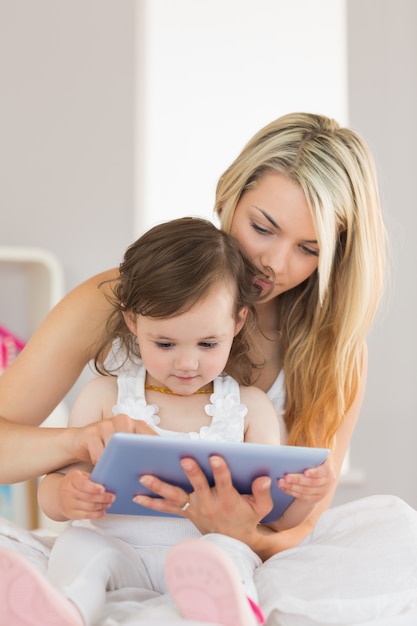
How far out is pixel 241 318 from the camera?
1.70m

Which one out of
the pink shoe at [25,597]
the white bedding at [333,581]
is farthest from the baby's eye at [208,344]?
the pink shoe at [25,597]

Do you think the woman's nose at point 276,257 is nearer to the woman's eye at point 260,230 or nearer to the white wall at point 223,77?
the woman's eye at point 260,230

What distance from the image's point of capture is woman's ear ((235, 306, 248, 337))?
1687 mm

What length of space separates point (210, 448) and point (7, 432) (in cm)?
50

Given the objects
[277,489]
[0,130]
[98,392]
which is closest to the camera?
[277,489]

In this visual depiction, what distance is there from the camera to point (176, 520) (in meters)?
1.59

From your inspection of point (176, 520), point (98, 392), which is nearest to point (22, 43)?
point (98, 392)

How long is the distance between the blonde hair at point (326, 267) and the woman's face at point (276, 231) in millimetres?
34

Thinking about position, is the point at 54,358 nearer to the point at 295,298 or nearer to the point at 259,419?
the point at 259,419

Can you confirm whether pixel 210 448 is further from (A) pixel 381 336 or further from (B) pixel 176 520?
(A) pixel 381 336

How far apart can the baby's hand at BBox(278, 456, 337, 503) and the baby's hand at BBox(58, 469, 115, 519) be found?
0.88 ft

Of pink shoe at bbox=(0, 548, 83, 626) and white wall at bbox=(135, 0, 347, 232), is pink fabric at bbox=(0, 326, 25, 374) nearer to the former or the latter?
white wall at bbox=(135, 0, 347, 232)

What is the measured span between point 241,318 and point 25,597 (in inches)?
27.7

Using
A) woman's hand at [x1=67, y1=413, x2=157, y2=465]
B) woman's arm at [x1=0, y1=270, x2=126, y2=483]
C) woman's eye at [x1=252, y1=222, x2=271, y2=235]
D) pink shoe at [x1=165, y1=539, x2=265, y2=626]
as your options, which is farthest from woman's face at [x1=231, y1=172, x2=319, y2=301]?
pink shoe at [x1=165, y1=539, x2=265, y2=626]
